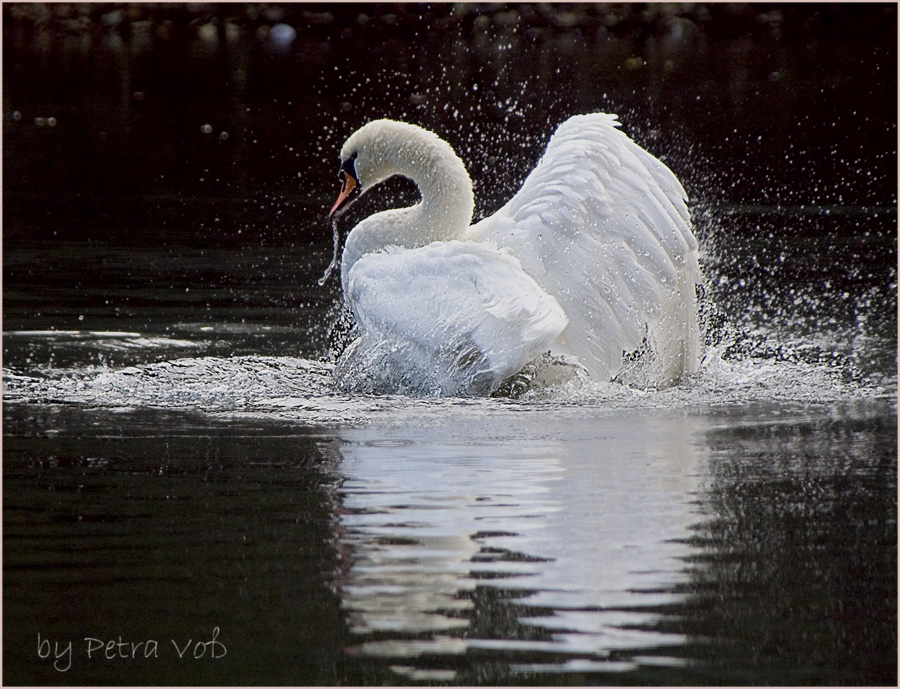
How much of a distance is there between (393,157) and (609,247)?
5.08 feet

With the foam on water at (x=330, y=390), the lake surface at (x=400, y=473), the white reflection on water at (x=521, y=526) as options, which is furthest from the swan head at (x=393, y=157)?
the white reflection on water at (x=521, y=526)

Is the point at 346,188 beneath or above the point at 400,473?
above

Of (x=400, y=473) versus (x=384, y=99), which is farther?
(x=384, y=99)

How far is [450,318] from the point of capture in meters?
6.72

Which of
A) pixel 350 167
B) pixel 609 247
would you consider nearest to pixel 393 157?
pixel 350 167

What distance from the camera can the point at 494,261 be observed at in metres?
6.91

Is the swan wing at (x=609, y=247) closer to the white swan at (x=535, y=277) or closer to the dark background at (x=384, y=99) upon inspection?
the white swan at (x=535, y=277)

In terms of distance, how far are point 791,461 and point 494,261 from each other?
153 centimetres

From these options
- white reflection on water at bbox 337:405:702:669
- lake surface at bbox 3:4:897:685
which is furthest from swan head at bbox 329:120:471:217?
white reflection on water at bbox 337:405:702:669

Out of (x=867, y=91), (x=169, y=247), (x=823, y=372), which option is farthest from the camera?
(x=867, y=91)

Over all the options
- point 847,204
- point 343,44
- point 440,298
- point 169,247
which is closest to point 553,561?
point 440,298

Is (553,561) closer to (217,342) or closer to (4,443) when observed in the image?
(4,443)

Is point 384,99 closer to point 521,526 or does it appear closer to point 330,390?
point 330,390

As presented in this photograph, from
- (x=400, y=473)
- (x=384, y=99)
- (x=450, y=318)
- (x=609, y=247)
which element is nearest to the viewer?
(x=400, y=473)
